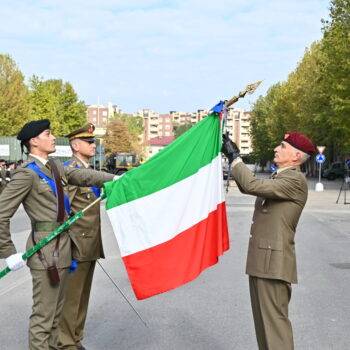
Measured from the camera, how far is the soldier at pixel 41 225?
3953 mm

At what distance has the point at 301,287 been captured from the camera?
754 cm

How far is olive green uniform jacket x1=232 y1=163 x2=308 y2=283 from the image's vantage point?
4086 millimetres

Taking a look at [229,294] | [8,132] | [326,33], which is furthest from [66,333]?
[8,132]

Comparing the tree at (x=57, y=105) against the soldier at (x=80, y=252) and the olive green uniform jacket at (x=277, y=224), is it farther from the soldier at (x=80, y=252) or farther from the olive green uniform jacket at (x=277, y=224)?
the olive green uniform jacket at (x=277, y=224)

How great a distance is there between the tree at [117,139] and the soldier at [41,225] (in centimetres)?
8592

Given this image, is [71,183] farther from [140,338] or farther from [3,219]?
[140,338]

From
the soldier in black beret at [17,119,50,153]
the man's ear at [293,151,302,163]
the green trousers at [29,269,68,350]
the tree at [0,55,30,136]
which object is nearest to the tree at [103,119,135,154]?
the tree at [0,55,30,136]

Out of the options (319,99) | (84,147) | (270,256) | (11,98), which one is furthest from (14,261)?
(11,98)

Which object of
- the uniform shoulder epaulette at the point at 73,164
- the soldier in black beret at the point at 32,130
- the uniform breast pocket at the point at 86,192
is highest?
the soldier in black beret at the point at 32,130

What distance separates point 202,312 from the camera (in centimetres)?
621

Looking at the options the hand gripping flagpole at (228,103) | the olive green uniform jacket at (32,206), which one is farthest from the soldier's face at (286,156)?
the olive green uniform jacket at (32,206)

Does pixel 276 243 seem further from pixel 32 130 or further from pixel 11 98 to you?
pixel 11 98

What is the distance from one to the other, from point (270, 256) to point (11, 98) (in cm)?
5089

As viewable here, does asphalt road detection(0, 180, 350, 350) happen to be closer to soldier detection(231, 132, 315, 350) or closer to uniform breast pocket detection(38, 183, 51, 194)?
soldier detection(231, 132, 315, 350)
